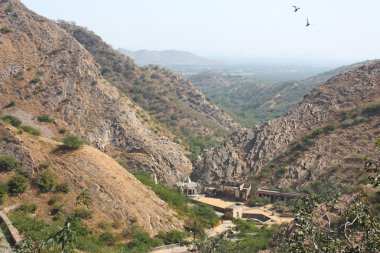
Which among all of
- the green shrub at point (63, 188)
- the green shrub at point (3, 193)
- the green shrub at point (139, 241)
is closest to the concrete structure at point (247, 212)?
the green shrub at point (139, 241)

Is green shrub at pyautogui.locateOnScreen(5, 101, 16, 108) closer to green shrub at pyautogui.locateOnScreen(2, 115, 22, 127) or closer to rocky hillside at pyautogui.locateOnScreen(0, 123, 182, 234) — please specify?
green shrub at pyautogui.locateOnScreen(2, 115, 22, 127)

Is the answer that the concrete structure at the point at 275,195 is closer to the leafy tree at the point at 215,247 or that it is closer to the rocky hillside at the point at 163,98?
the leafy tree at the point at 215,247

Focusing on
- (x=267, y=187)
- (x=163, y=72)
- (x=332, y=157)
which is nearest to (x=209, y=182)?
(x=267, y=187)

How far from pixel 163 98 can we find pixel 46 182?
181 feet

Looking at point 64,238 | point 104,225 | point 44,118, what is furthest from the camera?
point 44,118

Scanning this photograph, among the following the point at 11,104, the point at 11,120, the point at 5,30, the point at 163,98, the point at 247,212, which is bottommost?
the point at 247,212

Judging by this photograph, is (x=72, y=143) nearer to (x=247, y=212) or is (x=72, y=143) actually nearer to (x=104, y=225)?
(x=104, y=225)

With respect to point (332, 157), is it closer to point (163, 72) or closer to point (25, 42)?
point (25, 42)

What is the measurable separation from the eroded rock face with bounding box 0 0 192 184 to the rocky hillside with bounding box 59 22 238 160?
14274mm

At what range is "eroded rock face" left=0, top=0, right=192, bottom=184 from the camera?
56.6 m

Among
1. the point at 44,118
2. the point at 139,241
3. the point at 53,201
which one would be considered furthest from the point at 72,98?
the point at 139,241

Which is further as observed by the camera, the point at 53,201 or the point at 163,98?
the point at 163,98

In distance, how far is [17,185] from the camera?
34000 mm

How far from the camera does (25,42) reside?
65500mm
